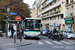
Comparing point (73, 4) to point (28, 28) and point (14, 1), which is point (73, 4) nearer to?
point (14, 1)

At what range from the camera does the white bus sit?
19.2 metres

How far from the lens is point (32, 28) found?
19297mm

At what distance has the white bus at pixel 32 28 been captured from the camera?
19188 millimetres

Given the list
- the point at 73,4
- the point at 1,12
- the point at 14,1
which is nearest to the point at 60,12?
the point at 73,4

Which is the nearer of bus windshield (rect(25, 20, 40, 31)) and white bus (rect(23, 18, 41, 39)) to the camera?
white bus (rect(23, 18, 41, 39))

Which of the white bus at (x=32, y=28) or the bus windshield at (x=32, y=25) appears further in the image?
the bus windshield at (x=32, y=25)

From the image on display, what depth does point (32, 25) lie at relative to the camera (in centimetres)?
1945

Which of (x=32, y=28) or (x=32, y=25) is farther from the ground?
(x=32, y=25)

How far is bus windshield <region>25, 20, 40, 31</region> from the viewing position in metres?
19.3

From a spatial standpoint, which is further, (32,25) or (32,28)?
(32,25)

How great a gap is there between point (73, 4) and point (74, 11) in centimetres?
164

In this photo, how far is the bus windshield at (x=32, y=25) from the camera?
19.3 m

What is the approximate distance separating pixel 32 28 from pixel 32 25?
1.34ft

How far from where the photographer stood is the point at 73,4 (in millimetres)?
33656
